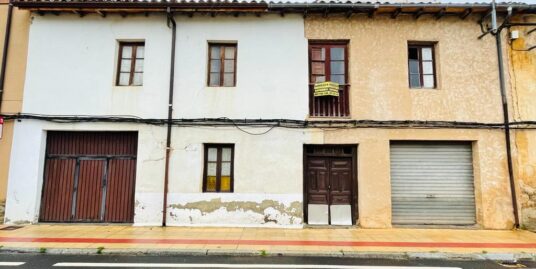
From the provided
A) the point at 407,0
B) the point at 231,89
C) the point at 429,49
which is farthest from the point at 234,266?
the point at 407,0

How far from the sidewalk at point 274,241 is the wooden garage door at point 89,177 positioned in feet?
1.72

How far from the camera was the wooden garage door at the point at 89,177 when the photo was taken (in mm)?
9641

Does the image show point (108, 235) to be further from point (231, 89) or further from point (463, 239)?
point (463, 239)

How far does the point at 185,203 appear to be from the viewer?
938cm

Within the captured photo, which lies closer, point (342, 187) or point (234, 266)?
point (234, 266)

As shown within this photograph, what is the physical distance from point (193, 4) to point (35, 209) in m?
7.25

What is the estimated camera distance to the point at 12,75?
980 cm

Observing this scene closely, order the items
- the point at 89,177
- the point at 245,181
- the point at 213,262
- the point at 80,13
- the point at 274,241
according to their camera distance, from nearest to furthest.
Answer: the point at 213,262
the point at 274,241
the point at 245,181
the point at 89,177
the point at 80,13

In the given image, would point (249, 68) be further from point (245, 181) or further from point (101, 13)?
point (101, 13)

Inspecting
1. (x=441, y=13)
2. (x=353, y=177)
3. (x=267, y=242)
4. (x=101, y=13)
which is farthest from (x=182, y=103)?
(x=441, y=13)

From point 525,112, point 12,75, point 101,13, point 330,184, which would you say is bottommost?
point 330,184

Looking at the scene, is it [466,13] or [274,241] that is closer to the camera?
[274,241]

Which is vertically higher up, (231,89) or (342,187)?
(231,89)

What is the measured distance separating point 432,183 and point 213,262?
6717mm
